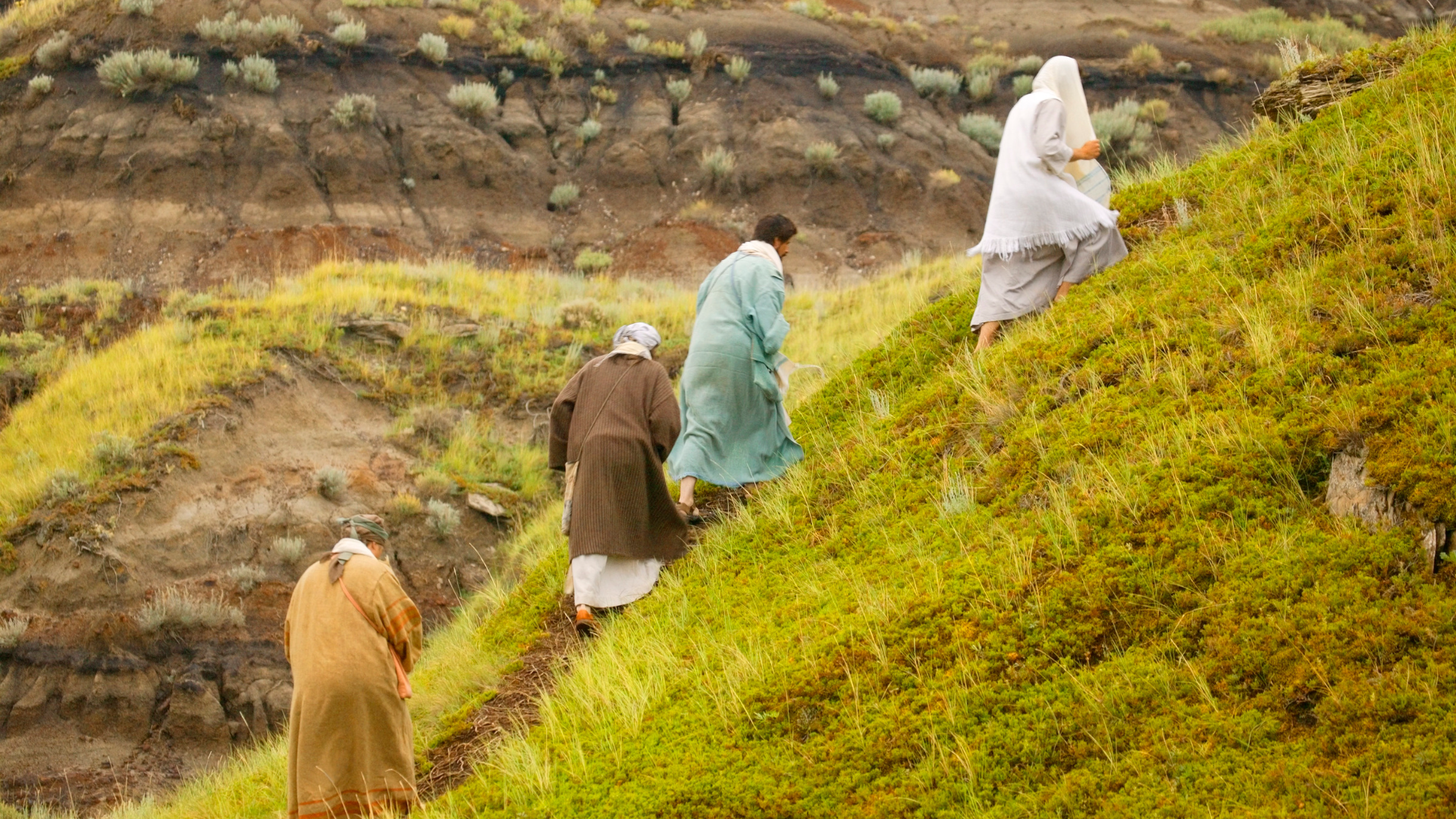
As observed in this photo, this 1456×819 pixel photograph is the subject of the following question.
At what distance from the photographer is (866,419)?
26.9 feet

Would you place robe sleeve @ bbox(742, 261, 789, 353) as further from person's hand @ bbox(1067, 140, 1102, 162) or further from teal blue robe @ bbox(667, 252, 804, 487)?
person's hand @ bbox(1067, 140, 1102, 162)

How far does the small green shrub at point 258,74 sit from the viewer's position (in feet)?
78.2

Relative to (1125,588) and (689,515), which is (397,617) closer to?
(689,515)

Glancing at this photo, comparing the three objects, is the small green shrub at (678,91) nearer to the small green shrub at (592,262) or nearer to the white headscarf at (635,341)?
the small green shrub at (592,262)

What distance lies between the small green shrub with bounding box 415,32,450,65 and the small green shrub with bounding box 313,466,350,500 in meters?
15.0

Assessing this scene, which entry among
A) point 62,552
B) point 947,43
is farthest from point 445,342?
point 947,43

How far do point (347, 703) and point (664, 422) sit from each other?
2607 mm

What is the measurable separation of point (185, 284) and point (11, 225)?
4.03 metres

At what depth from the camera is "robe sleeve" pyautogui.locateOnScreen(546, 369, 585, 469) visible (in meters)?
7.69

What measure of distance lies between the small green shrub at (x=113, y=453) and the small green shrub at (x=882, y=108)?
19.5 meters

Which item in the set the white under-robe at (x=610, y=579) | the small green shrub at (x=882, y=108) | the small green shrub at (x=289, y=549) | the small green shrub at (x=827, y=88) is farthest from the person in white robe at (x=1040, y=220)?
the small green shrub at (x=827, y=88)

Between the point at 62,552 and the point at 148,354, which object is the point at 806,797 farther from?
the point at 148,354

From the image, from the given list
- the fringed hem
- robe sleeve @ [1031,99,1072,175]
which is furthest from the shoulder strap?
robe sleeve @ [1031,99,1072,175]

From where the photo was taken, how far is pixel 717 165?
2486 cm
